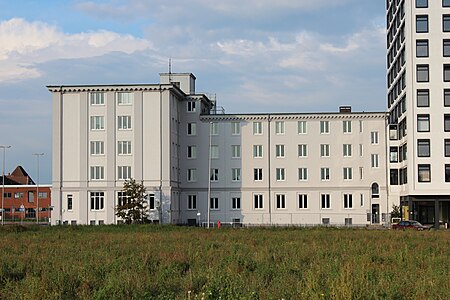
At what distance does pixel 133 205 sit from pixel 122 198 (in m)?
4.77

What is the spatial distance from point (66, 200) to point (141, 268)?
62.0 m

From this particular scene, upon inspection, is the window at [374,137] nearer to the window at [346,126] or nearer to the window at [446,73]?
the window at [346,126]

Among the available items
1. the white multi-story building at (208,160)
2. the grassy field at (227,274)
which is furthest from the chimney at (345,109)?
the grassy field at (227,274)

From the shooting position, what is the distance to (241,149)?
8762 centimetres

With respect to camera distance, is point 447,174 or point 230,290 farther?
point 447,174

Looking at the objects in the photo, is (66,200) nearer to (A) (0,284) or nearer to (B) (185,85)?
(B) (185,85)

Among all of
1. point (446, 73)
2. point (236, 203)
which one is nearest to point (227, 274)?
point (446, 73)

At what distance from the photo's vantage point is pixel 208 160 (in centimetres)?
8744

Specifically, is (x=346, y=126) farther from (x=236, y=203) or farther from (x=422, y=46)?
(x=236, y=203)

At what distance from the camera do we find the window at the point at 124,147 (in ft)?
265

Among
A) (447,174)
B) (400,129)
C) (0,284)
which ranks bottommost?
(0,284)

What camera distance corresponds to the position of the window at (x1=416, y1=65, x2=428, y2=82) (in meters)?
73.4

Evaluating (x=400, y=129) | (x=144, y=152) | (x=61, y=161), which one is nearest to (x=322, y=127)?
(x=400, y=129)

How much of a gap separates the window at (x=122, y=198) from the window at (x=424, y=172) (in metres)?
31.4
